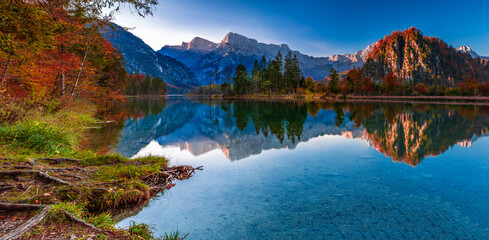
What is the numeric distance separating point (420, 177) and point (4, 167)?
1634cm

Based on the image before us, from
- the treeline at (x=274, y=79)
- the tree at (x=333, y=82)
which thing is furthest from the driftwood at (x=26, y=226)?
the treeline at (x=274, y=79)

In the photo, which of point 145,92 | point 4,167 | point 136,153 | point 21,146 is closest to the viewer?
point 4,167

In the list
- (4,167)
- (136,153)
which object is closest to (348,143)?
(136,153)

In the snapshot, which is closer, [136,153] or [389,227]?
[389,227]

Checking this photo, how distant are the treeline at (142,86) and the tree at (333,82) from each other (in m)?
127

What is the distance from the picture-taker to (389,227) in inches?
255

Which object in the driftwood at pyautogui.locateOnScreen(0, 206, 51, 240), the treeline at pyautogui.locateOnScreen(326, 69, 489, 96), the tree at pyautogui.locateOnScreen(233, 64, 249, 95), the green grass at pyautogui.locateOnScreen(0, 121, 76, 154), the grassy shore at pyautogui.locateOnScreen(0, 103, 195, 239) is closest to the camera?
the driftwood at pyautogui.locateOnScreen(0, 206, 51, 240)

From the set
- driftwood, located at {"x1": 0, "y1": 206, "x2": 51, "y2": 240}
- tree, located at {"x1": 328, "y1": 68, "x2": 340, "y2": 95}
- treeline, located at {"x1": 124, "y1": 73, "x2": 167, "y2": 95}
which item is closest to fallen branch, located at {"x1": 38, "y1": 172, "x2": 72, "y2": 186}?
driftwood, located at {"x1": 0, "y1": 206, "x2": 51, "y2": 240}

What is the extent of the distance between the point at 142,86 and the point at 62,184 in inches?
7258

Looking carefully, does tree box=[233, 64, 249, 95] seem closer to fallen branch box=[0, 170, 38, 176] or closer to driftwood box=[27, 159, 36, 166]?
driftwood box=[27, 159, 36, 166]

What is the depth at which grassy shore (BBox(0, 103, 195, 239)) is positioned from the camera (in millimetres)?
4730

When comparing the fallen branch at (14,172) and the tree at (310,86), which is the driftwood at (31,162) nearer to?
the fallen branch at (14,172)

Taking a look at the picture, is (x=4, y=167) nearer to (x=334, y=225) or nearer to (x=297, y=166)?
(x=334, y=225)

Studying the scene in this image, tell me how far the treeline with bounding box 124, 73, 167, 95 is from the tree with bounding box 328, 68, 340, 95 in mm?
127282
